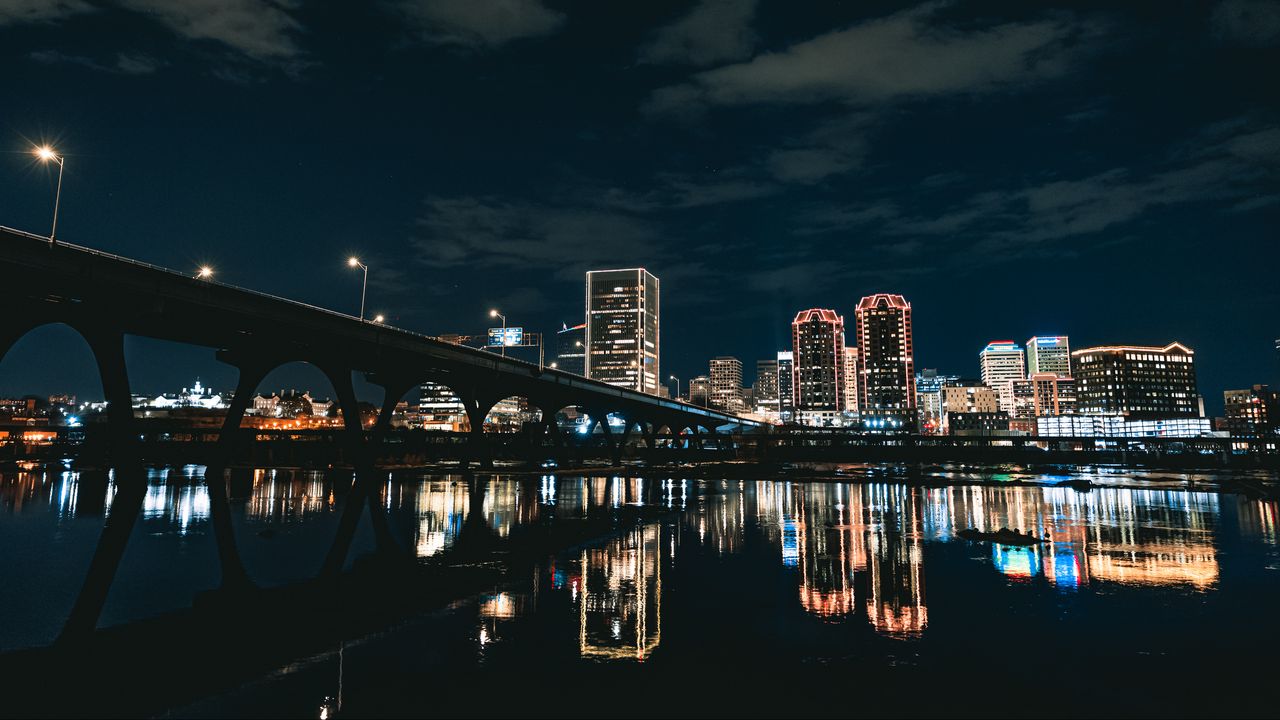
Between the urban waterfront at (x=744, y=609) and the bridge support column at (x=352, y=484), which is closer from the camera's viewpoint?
the urban waterfront at (x=744, y=609)

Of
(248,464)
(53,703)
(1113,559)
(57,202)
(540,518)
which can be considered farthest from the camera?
(248,464)

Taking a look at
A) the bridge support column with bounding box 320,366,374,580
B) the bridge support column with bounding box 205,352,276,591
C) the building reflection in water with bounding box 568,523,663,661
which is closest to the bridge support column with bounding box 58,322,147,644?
the bridge support column with bounding box 205,352,276,591

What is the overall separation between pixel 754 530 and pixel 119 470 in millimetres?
42717

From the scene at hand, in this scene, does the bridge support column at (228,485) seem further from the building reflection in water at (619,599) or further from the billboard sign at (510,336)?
the billboard sign at (510,336)

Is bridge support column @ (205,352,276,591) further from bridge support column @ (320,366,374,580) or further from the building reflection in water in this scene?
the building reflection in water

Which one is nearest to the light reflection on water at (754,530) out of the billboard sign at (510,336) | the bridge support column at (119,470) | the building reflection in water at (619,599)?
the building reflection in water at (619,599)

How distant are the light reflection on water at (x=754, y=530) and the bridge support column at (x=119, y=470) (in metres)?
0.75

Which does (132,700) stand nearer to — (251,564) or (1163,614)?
(251,564)

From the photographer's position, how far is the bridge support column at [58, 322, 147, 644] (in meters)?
18.9

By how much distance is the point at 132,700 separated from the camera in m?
9.68

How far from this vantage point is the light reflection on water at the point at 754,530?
16.4m

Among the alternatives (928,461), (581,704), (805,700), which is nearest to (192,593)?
(581,704)

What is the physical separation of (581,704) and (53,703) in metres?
7.80

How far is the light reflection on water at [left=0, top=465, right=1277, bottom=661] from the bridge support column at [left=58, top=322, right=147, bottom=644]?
0.75 m
